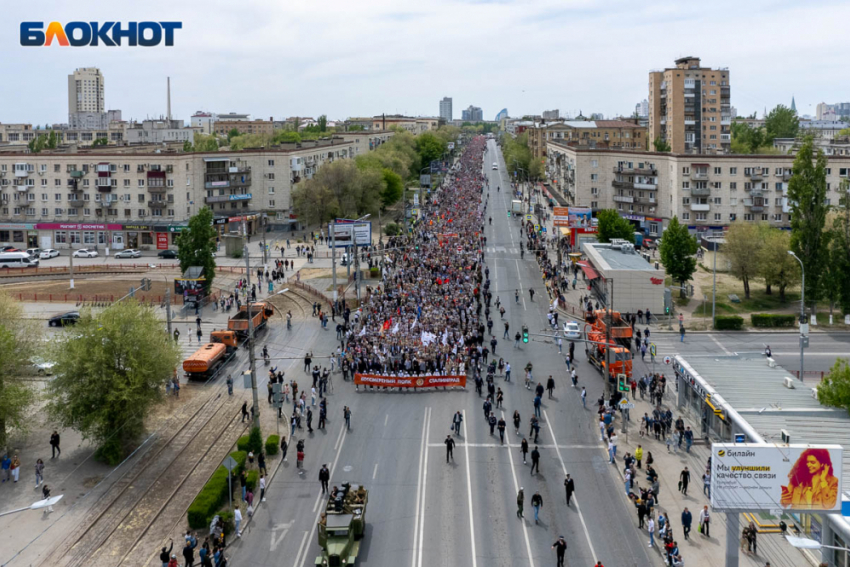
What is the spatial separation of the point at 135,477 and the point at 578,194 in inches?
3066

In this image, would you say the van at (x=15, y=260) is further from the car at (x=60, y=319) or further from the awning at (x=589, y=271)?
the awning at (x=589, y=271)

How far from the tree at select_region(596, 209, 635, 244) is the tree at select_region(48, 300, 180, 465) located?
Result: 163ft

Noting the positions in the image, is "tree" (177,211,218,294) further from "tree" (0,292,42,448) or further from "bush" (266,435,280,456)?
"bush" (266,435,280,456)

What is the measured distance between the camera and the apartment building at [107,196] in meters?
87.7

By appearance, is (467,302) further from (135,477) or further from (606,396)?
(135,477)

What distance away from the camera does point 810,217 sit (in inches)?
2016

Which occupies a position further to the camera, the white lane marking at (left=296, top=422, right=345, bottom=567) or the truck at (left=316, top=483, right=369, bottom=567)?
the white lane marking at (left=296, top=422, right=345, bottom=567)

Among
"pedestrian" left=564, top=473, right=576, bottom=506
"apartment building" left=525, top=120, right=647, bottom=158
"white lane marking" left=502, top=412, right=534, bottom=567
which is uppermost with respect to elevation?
"apartment building" left=525, top=120, right=647, bottom=158

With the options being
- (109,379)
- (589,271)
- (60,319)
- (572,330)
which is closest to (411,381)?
(572,330)

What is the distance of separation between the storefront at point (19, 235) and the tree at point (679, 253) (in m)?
67.2

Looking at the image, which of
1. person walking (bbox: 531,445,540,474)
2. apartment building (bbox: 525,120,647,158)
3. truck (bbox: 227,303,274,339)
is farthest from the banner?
apartment building (bbox: 525,120,647,158)

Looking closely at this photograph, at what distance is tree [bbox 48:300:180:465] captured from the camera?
31.1 meters

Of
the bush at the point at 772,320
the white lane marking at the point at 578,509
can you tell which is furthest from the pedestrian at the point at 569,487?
the bush at the point at 772,320

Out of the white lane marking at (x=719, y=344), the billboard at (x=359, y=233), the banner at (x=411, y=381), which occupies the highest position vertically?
the billboard at (x=359, y=233)
